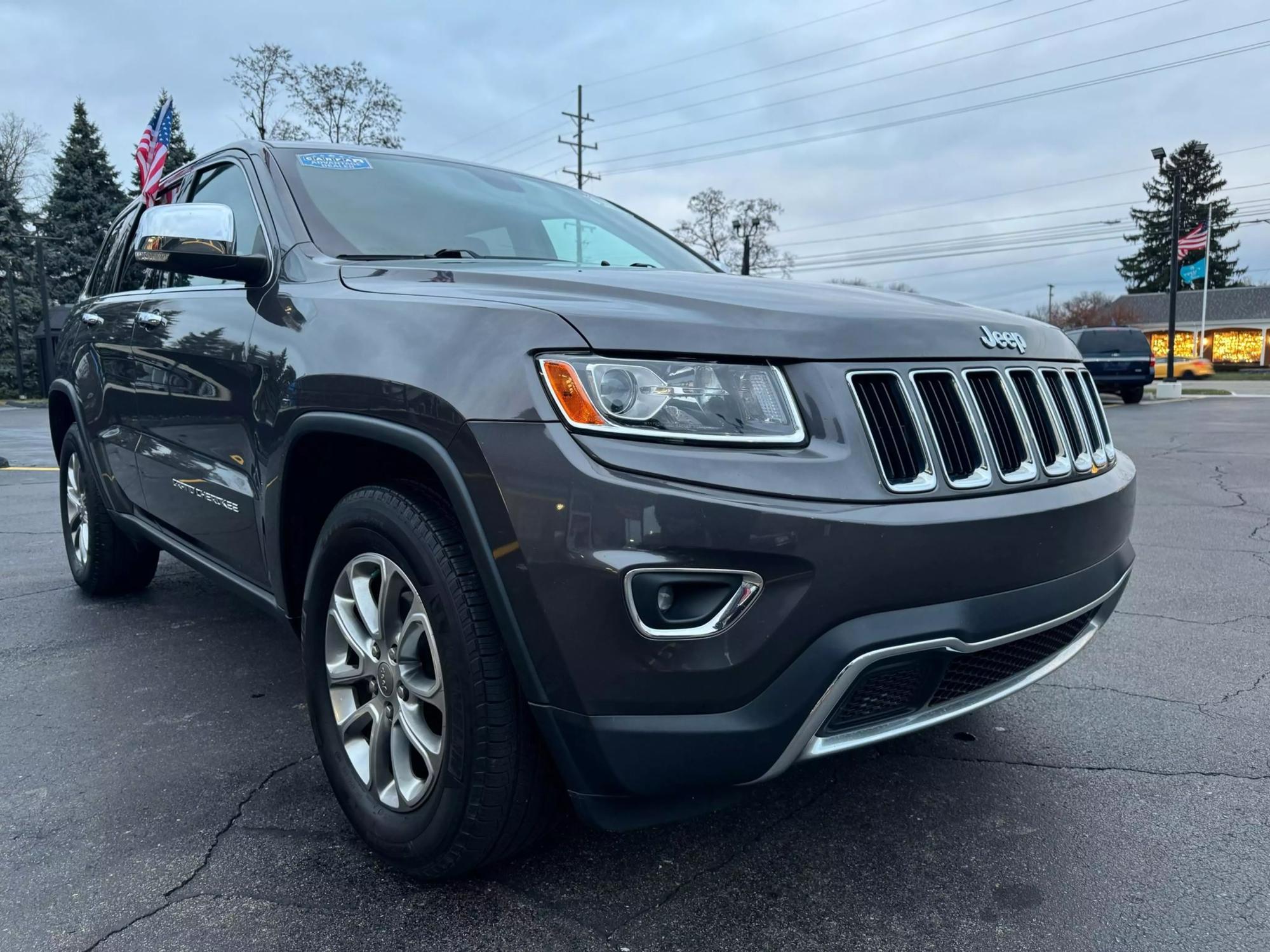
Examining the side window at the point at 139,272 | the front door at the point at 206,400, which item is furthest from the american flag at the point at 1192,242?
the front door at the point at 206,400

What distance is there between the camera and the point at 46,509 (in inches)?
291

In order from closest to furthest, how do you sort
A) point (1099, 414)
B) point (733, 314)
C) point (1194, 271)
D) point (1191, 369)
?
point (733, 314) → point (1099, 414) → point (1191, 369) → point (1194, 271)

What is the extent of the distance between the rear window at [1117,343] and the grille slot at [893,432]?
788 inches

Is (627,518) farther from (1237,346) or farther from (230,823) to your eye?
(1237,346)

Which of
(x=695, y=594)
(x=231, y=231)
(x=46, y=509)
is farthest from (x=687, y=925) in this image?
(x=46, y=509)

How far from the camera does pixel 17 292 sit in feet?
129

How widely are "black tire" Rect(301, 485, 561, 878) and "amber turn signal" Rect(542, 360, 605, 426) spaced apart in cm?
39

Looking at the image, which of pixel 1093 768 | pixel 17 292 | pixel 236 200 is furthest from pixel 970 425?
pixel 17 292

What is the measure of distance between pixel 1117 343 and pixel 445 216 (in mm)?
20064

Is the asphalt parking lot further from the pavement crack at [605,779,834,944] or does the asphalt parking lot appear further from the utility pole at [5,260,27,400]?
the utility pole at [5,260,27,400]

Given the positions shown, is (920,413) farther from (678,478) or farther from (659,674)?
(659,674)

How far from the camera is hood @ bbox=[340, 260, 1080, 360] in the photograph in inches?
69.9

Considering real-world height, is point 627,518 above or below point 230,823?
above

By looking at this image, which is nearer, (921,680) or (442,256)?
(921,680)
